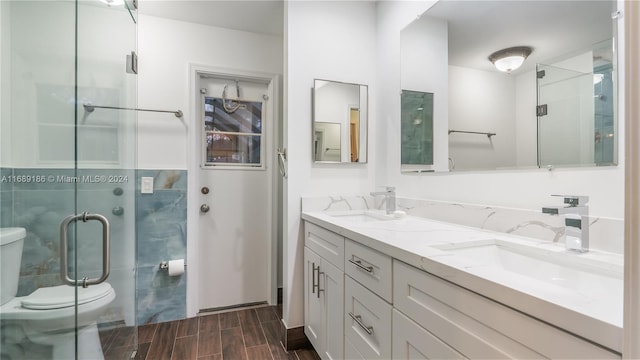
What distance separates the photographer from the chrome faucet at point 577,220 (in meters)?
0.88

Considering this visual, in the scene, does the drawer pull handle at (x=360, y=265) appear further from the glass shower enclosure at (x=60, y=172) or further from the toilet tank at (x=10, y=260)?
the toilet tank at (x=10, y=260)

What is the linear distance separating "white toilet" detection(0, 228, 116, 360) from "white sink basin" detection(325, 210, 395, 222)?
1410 millimetres

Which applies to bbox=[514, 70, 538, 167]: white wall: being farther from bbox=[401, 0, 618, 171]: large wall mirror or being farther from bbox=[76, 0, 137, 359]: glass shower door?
bbox=[76, 0, 137, 359]: glass shower door

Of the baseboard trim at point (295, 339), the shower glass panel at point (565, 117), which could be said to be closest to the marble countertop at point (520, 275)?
the shower glass panel at point (565, 117)

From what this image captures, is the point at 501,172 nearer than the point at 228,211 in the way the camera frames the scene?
Yes

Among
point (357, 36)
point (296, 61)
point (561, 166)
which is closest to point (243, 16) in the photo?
point (296, 61)

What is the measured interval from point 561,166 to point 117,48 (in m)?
2.27

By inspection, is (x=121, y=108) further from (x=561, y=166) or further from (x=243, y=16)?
(x=561, y=166)

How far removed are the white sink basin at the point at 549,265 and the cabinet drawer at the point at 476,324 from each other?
0.11 metres

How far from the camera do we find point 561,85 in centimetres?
104

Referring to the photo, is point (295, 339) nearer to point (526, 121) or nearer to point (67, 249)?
point (67, 249)

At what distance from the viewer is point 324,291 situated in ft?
5.15

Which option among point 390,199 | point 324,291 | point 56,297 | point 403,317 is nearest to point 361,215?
point 390,199

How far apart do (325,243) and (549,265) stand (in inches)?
37.6
